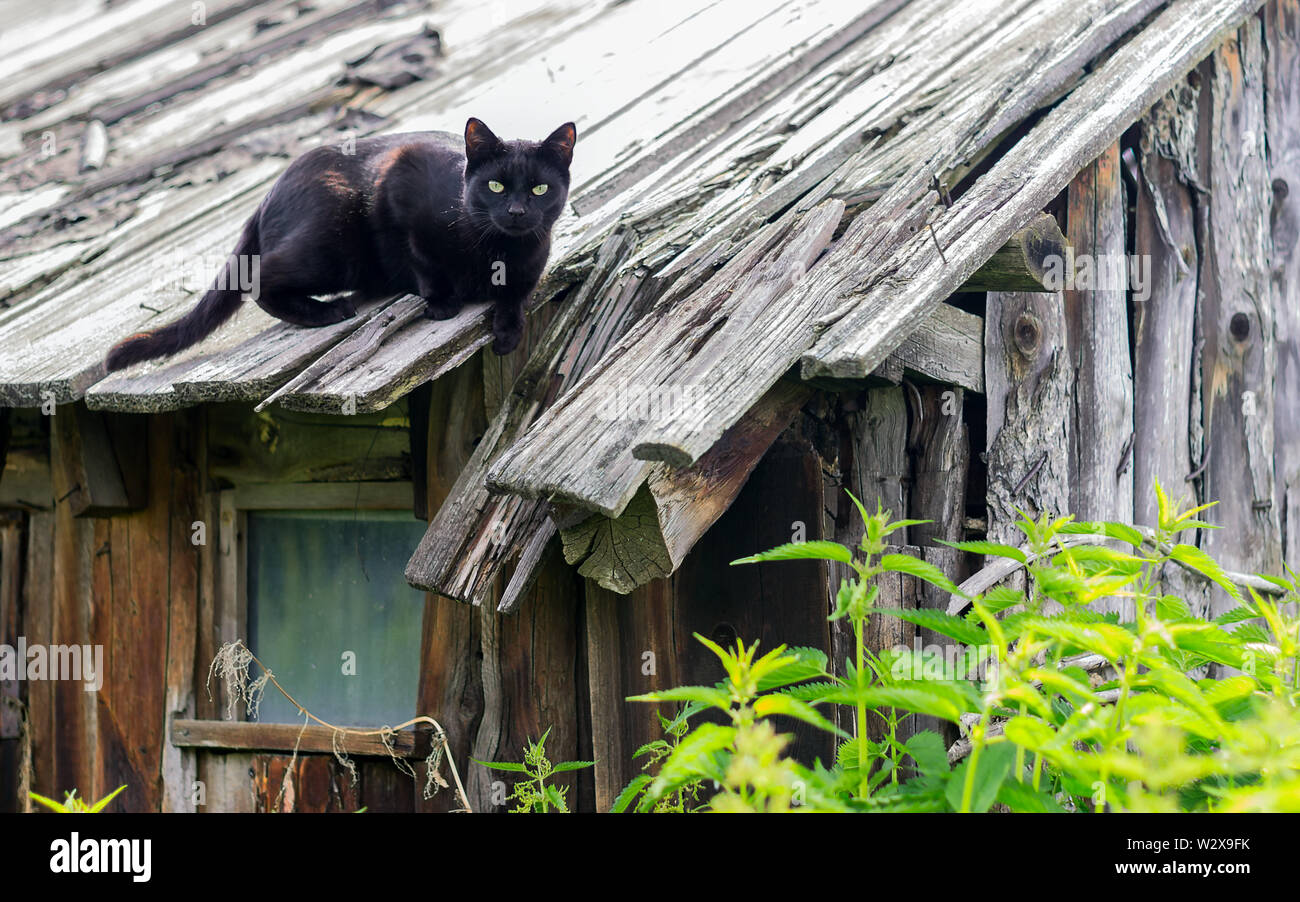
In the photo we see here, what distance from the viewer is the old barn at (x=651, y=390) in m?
2.81

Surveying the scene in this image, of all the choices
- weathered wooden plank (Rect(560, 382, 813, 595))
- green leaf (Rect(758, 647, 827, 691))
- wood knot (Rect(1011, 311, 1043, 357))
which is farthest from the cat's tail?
green leaf (Rect(758, 647, 827, 691))

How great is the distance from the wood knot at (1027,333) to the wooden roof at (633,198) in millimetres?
368

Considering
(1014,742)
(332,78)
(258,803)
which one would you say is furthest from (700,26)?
(1014,742)

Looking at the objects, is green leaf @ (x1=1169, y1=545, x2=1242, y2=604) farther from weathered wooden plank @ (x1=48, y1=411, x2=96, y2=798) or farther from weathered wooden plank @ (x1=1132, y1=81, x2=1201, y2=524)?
weathered wooden plank @ (x1=48, y1=411, x2=96, y2=798)

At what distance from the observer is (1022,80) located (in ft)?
11.8

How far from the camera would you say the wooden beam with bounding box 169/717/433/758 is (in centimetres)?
367

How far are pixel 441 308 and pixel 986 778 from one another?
7.89ft

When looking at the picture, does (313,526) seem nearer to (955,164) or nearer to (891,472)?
(891,472)

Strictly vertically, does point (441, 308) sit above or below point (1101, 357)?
above

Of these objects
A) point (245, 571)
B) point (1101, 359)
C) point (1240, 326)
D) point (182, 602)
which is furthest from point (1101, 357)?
point (182, 602)

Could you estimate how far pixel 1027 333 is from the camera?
346 centimetres

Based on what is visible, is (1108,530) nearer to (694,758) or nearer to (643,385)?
(694,758)

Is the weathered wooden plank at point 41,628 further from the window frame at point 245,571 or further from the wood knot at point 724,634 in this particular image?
the wood knot at point 724,634

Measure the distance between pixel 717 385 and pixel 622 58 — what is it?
3526 millimetres
